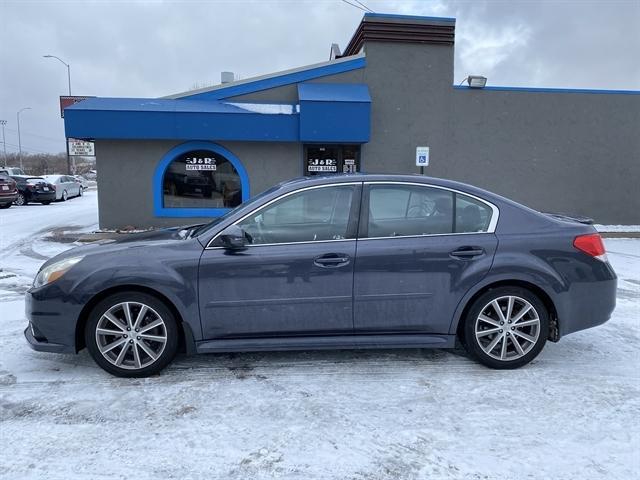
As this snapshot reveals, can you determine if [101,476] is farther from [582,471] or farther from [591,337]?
[591,337]

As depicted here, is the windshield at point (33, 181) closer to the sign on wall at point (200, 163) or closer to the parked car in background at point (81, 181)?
the parked car in background at point (81, 181)

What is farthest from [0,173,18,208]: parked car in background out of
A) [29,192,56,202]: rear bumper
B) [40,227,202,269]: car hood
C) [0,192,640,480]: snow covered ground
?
[40,227,202,269]: car hood

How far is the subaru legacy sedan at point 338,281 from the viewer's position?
3777mm

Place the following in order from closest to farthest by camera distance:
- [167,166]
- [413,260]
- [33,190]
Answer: [413,260]
[167,166]
[33,190]

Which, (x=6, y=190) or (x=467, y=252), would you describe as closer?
(x=467, y=252)

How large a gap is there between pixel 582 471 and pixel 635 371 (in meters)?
1.81

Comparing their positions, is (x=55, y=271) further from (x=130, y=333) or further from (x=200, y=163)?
(x=200, y=163)

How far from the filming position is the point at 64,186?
24641 millimetres

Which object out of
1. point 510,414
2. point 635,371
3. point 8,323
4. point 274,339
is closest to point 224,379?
point 274,339

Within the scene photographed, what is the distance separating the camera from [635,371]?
13.5 ft

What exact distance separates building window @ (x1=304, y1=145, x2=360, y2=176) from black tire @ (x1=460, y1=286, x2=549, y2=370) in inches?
329

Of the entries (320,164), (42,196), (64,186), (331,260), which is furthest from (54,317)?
(64,186)

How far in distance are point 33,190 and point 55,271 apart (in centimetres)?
2090

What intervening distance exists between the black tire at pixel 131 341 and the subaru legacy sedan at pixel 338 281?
11mm
